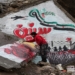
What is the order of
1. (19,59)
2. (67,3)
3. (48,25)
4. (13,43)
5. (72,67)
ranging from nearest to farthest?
(19,59) < (13,43) < (72,67) < (48,25) < (67,3)

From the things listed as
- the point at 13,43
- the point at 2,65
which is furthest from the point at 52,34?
the point at 2,65

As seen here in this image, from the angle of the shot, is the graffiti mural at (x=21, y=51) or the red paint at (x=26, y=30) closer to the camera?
the graffiti mural at (x=21, y=51)

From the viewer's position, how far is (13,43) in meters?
7.48

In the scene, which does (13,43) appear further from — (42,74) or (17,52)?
(42,74)

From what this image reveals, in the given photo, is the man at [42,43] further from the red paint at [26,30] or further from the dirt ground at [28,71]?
the dirt ground at [28,71]

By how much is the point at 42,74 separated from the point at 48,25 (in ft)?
7.97

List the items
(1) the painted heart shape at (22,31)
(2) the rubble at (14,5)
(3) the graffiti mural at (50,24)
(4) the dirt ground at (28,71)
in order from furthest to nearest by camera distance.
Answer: (2) the rubble at (14,5) < (3) the graffiti mural at (50,24) < (1) the painted heart shape at (22,31) < (4) the dirt ground at (28,71)

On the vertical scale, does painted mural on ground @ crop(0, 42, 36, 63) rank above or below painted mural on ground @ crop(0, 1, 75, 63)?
above

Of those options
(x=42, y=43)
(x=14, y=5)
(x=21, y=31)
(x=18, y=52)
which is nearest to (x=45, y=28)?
(x=21, y=31)

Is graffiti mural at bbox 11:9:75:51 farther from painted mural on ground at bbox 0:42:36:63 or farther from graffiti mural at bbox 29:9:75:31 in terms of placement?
painted mural on ground at bbox 0:42:36:63

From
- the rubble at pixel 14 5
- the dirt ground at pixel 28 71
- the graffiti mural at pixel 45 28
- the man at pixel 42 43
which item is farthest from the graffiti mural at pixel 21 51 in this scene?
the rubble at pixel 14 5

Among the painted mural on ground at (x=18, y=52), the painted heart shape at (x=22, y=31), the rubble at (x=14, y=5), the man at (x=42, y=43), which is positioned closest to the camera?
the painted mural on ground at (x=18, y=52)

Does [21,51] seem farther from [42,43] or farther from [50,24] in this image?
[50,24]

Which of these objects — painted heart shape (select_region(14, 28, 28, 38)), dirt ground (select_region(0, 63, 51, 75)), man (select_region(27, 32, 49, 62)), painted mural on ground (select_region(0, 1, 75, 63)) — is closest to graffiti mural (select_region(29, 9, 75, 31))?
painted mural on ground (select_region(0, 1, 75, 63))
